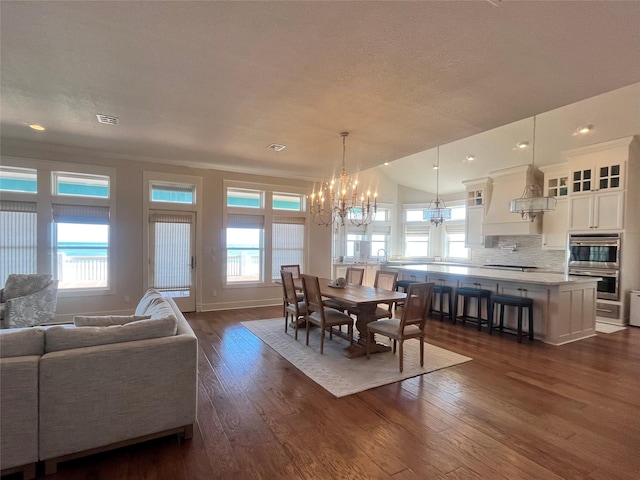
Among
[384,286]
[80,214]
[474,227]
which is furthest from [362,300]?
[474,227]

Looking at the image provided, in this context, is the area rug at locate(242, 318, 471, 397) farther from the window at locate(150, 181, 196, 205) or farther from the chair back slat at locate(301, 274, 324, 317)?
the window at locate(150, 181, 196, 205)

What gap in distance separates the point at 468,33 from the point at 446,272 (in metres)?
4.20

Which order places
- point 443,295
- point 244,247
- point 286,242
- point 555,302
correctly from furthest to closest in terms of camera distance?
point 286,242
point 244,247
point 443,295
point 555,302

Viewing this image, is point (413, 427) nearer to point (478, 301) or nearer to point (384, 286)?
point (384, 286)

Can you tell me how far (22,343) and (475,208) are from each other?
8.67 m

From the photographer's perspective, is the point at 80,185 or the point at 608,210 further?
the point at 608,210

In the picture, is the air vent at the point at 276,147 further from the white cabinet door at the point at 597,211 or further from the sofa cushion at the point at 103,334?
the white cabinet door at the point at 597,211

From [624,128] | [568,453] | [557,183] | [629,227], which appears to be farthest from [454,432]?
[557,183]

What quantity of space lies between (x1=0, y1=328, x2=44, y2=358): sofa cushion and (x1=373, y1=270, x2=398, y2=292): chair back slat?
3.67 m

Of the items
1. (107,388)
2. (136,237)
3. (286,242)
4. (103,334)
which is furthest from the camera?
(286,242)

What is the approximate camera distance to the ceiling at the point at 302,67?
6.33ft

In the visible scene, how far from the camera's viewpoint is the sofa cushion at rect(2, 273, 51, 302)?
13.5ft

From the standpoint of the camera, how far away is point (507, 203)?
7.36 m

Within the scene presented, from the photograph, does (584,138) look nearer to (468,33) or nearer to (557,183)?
(557,183)
